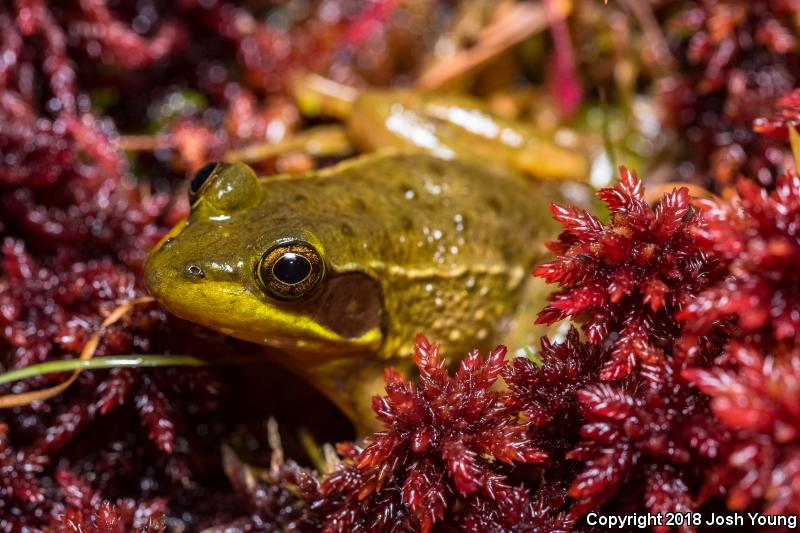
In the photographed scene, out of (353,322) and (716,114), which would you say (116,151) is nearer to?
(353,322)

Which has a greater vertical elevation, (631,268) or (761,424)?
(631,268)

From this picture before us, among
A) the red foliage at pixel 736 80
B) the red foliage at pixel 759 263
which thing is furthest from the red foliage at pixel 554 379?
the red foliage at pixel 736 80

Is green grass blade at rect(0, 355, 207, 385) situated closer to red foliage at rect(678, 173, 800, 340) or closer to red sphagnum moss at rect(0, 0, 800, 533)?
red sphagnum moss at rect(0, 0, 800, 533)

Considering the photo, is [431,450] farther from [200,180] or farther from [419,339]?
[200,180]

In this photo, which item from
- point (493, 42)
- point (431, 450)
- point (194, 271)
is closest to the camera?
point (431, 450)

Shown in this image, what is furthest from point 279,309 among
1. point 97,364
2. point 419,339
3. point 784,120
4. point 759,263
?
point 784,120

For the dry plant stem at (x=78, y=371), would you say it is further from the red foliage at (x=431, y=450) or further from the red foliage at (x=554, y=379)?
the red foliage at (x=554, y=379)

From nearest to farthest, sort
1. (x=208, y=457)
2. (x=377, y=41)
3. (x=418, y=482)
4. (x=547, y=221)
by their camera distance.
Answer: (x=418, y=482), (x=208, y=457), (x=547, y=221), (x=377, y=41)

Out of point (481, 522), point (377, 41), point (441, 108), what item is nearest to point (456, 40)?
point (377, 41)
